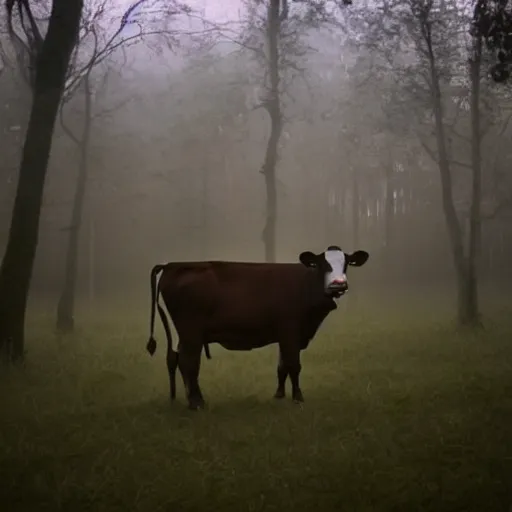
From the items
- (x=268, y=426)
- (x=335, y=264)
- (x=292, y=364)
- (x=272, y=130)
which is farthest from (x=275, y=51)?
(x=268, y=426)

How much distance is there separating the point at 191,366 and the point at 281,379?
444 mm

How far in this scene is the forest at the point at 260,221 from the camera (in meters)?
2.47

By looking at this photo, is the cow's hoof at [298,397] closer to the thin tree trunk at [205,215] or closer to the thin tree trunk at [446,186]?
the thin tree trunk at [205,215]

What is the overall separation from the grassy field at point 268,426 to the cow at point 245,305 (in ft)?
0.51

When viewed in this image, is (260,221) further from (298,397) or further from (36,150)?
(298,397)

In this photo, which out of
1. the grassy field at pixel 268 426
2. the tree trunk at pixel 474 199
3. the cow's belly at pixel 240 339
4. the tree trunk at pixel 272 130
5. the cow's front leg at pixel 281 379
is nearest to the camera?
the grassy field at pixel 268 426

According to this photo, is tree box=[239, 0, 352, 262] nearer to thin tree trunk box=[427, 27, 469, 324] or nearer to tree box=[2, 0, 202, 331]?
tree box=[2, 0, 202, 331]

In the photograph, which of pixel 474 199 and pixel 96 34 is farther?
pixel 474 199

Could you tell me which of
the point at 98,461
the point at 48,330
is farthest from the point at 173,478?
the point at 48,330

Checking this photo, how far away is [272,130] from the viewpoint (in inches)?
189

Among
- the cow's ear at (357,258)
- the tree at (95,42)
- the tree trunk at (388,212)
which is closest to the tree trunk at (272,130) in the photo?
the tree at (95,42)

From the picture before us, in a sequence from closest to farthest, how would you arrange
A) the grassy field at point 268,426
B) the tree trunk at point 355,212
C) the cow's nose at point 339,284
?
1. the grassy field at point 268,426
2. the cow's nose at point 339,284
3. the tree trunk at point 355,212

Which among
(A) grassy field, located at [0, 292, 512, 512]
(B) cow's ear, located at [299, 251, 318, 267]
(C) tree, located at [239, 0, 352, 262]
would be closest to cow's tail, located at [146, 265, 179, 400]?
(A) grassy field, located at [0, 292, 512, 512]

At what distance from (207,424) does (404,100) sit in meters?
2.92
